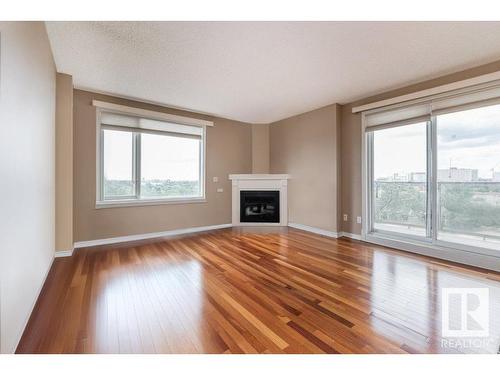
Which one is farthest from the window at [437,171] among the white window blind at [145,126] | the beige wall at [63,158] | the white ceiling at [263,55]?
the beige wall at [63,158]

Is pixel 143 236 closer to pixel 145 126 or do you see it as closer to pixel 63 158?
pixel 63 158

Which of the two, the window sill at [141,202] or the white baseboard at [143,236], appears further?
the window sill at [141,202]

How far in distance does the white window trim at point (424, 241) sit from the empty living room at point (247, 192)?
18 mm

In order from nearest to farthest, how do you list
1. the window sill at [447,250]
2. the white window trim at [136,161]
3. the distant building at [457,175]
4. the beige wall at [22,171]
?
the beige wall at [22,171] → the window sill at [447,250] → the distant building at [457,175] → the white window trim at [136,161]

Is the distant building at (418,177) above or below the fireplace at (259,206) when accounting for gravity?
above

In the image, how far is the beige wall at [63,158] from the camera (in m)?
2.94

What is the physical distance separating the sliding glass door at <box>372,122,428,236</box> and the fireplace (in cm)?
206

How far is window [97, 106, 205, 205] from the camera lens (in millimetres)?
3725

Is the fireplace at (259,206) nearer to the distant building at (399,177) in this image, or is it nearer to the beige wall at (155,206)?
the beige wall at (155,206)

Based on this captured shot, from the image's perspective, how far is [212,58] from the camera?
8.31ft
